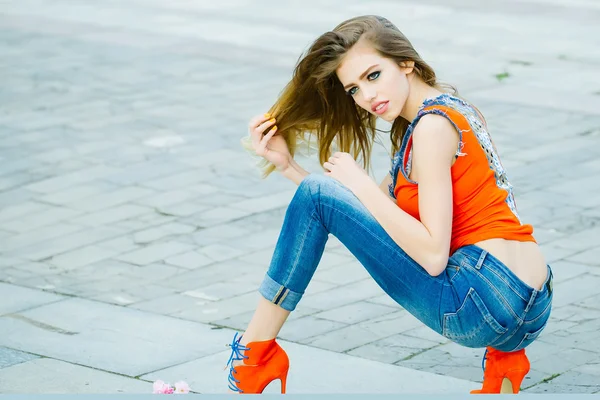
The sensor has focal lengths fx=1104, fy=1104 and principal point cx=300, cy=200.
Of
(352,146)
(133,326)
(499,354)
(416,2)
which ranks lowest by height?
(416,2)

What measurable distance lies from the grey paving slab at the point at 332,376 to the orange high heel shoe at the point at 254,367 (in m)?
0.28

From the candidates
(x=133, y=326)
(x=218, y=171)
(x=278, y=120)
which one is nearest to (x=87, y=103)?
(x=218, y=171)

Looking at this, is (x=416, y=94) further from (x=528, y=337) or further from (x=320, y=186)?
(x=528, y=337)

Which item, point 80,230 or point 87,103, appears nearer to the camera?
point 80,230

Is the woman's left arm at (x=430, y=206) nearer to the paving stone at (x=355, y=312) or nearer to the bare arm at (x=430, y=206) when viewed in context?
the bare arm at (x=430, y=206)

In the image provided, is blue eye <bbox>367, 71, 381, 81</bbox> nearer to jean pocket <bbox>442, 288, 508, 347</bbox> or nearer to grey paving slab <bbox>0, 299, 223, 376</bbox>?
jean pocket <bbox>442, 288, 508, 347</bbox>

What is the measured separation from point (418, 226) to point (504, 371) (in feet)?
1.95

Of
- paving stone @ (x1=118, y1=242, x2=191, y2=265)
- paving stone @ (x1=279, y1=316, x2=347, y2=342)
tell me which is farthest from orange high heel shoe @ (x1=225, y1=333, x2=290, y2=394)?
paving stone @ (x1=118, y1=242, x2=191, y2=265)

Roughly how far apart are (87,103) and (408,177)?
549 centimetres

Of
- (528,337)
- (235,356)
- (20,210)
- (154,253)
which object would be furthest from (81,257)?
(528,337)

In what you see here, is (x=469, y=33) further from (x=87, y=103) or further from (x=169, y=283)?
(x=169, y=283)

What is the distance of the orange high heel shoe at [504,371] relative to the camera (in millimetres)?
3391

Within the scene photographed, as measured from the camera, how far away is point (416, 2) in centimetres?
1212

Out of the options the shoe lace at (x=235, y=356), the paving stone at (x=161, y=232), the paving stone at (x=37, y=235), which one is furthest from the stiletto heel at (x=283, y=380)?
the paving stone at (x=37, y=235)
